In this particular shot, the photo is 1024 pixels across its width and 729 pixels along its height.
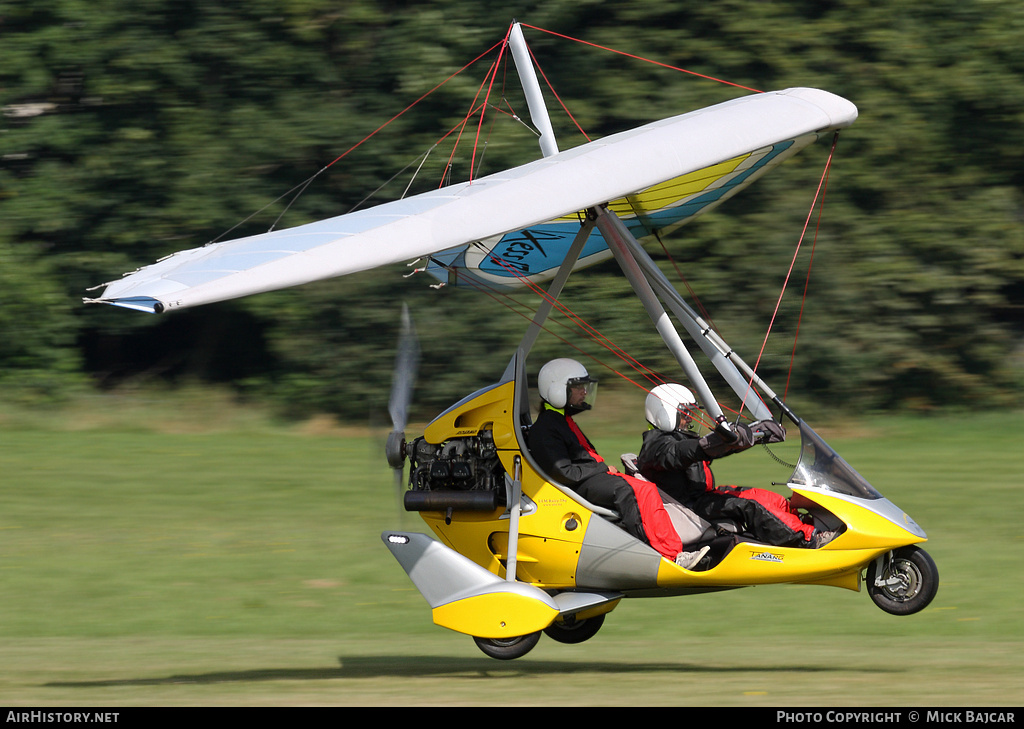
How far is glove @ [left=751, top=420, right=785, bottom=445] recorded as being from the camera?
6727 mm

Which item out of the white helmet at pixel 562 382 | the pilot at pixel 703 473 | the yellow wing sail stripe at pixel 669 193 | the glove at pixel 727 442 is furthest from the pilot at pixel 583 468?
the yellow wing sail stripe at pixel 669 193

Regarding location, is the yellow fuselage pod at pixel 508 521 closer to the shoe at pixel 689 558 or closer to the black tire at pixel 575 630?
the shoe at pixel 689 558

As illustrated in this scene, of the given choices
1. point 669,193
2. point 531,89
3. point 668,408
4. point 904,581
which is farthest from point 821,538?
point 531,89

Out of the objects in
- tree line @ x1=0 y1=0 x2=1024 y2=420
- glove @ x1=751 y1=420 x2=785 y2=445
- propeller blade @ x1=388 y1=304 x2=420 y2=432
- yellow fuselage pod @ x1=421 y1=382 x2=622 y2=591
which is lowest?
tree line @ x1=0 y1=0 x2=1024 y2=420

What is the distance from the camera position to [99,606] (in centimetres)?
934

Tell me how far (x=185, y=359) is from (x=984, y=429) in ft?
38.3

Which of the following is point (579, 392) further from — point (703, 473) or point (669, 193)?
point (669, 193)

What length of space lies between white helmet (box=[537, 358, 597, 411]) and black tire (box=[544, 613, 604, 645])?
5.59 feet

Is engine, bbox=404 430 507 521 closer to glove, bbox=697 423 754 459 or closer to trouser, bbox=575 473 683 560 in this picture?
trouser, bbox=575 473 683 560

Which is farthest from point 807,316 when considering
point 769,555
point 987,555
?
point 769,555

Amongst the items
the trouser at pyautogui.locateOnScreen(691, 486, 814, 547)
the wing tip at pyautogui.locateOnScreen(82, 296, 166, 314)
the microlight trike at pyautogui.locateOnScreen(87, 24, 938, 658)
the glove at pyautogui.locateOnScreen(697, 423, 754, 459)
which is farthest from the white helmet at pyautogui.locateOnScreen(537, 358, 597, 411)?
the wing tip at pyautogui.locateOnScreen(82, 296, 166, 314)

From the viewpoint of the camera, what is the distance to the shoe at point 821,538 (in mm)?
6793
